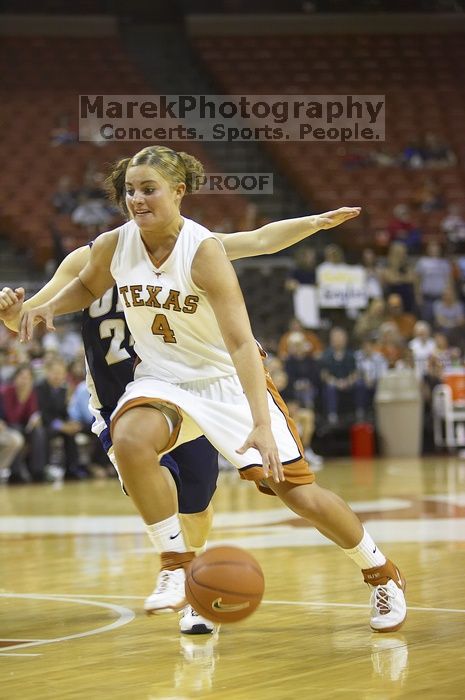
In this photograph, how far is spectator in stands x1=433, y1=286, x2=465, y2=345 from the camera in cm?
1802

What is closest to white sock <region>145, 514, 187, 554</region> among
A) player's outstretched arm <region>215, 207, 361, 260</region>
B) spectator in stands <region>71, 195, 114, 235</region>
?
player's outstretched arm <region>215, 207, 361, 260</region>

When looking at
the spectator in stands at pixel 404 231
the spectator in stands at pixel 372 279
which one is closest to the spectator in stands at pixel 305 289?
the spectator in stands at pixel 372 279

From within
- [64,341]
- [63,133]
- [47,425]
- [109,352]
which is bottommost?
[47,425]

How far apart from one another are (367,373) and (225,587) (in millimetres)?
12918

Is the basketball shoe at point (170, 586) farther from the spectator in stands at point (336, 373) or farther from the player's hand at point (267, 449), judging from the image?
the spectator in stands at point (336, 373)

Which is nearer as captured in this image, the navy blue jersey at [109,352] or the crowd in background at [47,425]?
the navy blue jersey at [109,352]

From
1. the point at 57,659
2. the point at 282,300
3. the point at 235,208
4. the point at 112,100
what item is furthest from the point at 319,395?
the point at 57,659

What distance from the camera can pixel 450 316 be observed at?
1811 centimetres

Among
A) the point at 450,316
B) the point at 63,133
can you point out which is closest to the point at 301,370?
the point at 450,316

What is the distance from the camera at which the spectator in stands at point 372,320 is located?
693 inches

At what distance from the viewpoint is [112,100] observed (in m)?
23.1

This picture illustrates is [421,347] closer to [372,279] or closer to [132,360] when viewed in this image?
[372,279]

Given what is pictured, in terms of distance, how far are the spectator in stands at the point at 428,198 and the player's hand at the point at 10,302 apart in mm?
17239

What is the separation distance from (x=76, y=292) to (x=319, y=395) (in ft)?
39.2
